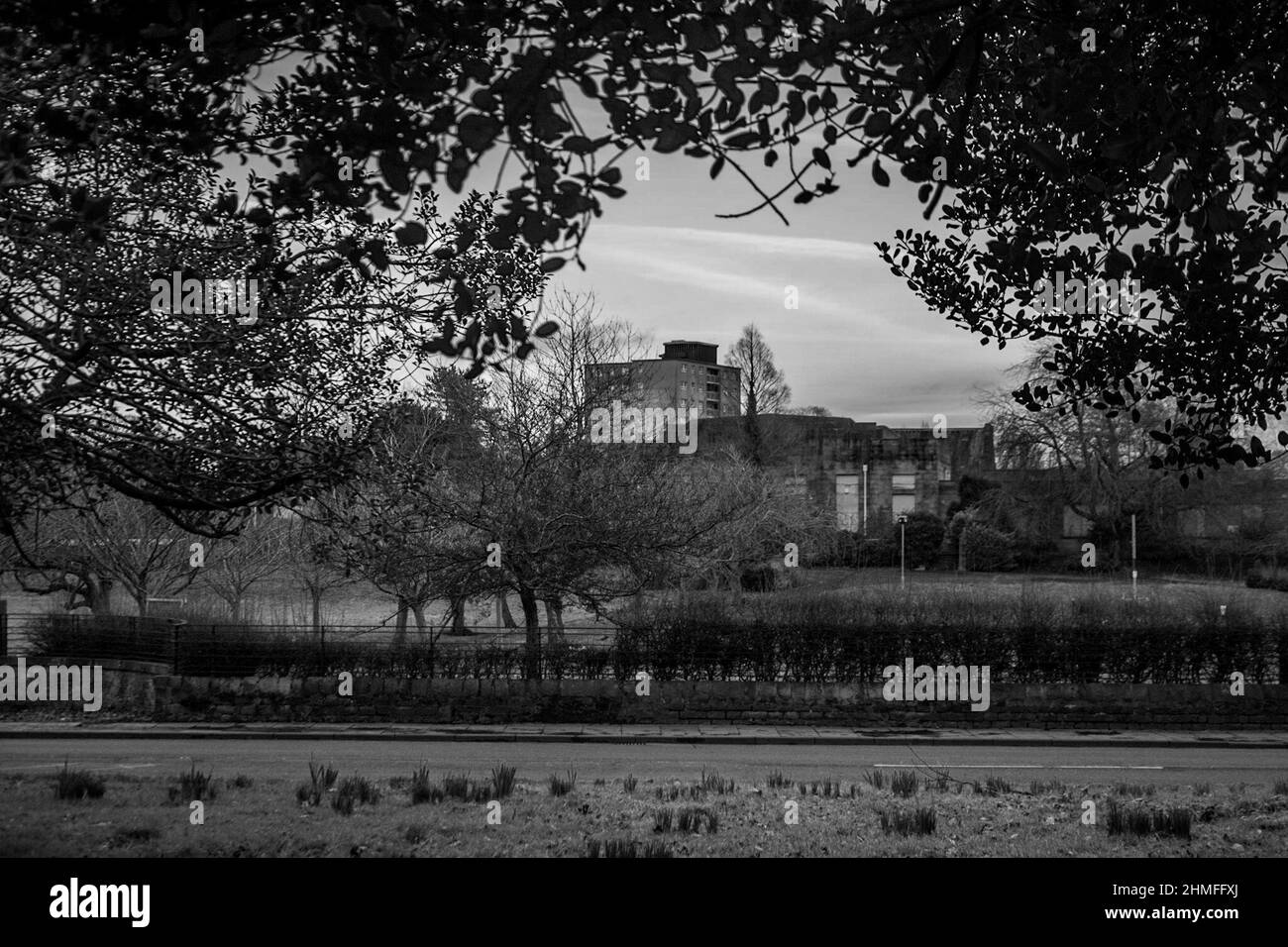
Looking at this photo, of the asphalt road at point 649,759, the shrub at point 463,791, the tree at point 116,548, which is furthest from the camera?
the tree at point 116,548

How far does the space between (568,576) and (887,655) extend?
6.07m

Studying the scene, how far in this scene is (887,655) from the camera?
19.4 m

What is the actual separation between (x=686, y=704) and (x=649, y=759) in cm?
375

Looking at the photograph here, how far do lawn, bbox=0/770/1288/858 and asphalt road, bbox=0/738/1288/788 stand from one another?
337 centimetres

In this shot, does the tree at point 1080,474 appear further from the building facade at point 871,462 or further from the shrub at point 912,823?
the shrub at point 912,823

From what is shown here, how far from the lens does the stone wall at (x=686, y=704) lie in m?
18.8

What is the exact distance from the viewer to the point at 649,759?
15250 millimetres

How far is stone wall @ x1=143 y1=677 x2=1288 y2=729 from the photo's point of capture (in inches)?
739

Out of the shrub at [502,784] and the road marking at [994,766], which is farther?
the road marking at [994,766]

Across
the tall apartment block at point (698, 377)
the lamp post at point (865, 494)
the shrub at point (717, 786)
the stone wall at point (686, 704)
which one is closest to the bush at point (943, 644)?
the stone wall at point (686, 704)

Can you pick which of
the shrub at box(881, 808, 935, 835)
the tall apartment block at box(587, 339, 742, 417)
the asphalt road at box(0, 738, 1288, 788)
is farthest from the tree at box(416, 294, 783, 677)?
the tall apartment block at box(587, 339, 742, 417)

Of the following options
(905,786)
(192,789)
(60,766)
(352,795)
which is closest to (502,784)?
(352,795)

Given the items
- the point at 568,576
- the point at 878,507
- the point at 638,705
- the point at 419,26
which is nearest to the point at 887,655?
the point at 638,705

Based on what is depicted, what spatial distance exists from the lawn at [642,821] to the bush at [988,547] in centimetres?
3398
